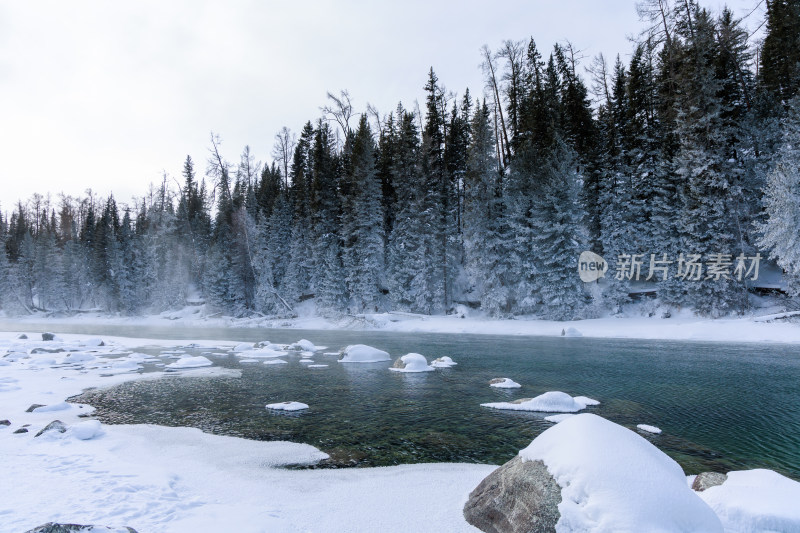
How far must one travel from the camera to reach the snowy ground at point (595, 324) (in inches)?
961

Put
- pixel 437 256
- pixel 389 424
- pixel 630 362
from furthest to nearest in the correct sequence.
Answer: pixel 437 256 < pixel 630 362 < pixel 389 424

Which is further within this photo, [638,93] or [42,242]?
[42,242]

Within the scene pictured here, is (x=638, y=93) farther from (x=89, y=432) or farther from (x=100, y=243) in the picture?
(x=100, y=243)

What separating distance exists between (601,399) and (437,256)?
28.8 metres

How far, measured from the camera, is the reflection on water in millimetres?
8172

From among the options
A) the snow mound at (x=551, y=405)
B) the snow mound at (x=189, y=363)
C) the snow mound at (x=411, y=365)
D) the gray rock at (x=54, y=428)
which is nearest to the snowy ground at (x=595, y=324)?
the snow mound at (x=411, y=365)

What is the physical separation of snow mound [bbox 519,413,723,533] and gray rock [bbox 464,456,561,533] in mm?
109

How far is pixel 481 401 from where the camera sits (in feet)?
39.0

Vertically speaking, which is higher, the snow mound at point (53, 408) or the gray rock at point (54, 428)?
the gray rock at point (54, 428)

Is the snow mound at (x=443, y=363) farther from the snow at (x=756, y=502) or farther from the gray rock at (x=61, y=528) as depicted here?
the gray rock at (x=61, y=528)

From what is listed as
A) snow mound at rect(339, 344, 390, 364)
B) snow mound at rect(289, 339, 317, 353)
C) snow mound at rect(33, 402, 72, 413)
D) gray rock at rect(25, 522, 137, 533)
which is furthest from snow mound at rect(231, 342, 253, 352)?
gray rock at rect(25, 522, 137, 533)

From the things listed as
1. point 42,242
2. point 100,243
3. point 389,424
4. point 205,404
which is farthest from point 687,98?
point 42,242

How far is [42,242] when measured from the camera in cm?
6812

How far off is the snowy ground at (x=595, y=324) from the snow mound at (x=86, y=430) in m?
27.5
